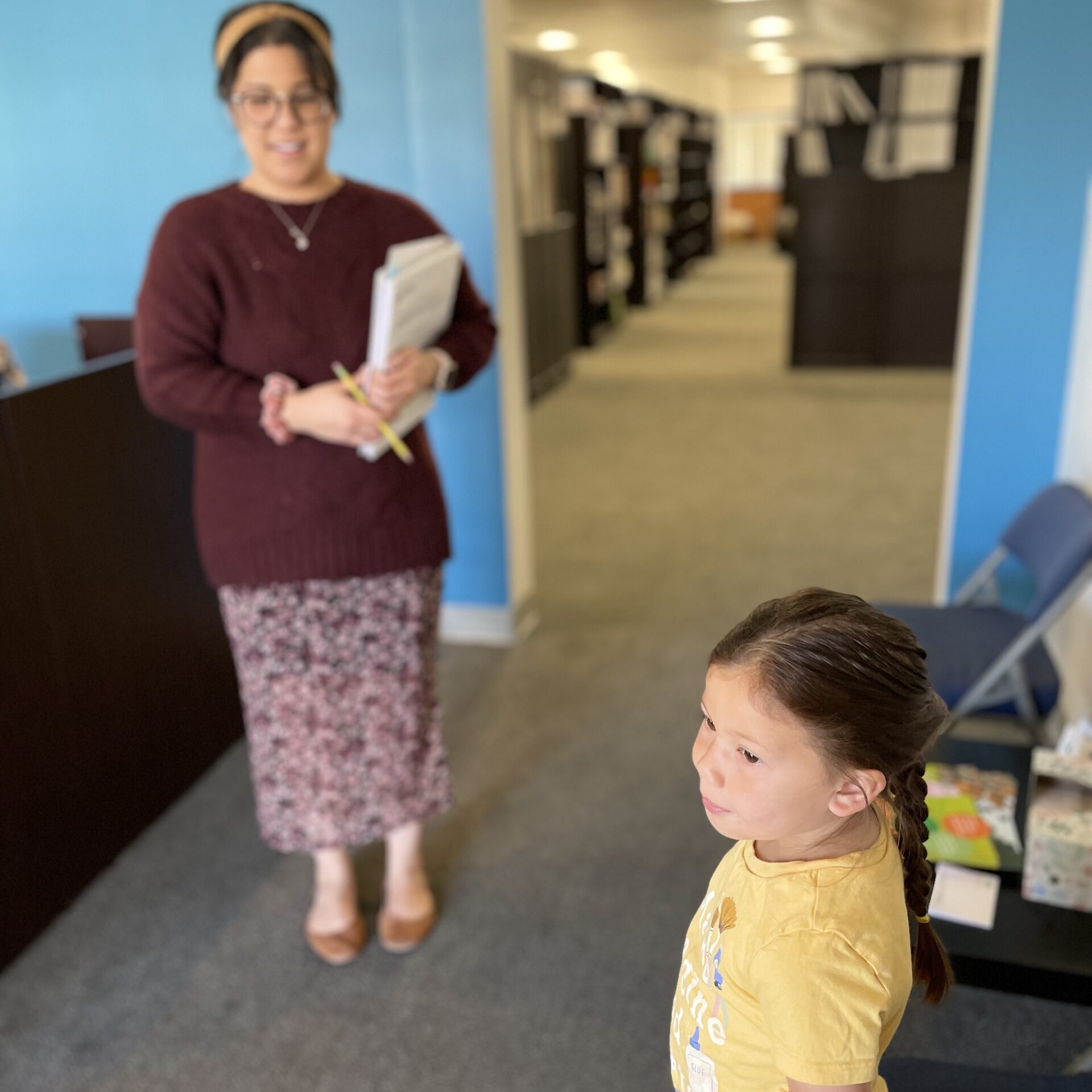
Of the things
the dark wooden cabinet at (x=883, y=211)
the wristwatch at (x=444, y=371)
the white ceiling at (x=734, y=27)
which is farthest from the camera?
the white ceiling at (x=734, y=27)

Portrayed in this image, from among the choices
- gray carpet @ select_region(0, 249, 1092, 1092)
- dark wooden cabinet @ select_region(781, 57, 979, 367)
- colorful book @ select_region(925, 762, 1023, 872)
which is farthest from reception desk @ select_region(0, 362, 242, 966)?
dark wooden cabinet @ select_region(781, 57, 979, 367)

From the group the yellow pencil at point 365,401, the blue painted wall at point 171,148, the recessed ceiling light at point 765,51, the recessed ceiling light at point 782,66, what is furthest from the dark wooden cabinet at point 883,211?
the recessed ceiling light at point 782,66

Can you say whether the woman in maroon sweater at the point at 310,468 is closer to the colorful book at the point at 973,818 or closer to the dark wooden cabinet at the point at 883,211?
the colorful book at the point at 973,818

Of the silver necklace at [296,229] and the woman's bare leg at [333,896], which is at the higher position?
the silver necklace at [296,229]

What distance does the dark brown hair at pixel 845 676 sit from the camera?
92 centimetres

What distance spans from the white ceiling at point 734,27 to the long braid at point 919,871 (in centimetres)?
933

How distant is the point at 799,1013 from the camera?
922 mm

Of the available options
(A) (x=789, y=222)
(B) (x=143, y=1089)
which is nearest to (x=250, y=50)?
(B) (x=143, y=1089)

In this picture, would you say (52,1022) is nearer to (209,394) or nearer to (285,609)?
(285,609)

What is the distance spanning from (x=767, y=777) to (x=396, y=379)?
44.7 inches

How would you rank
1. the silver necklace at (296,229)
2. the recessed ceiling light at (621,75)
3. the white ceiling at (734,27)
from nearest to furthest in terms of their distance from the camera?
1. the silver necklace at (296,229)
2. the white ceiling at (734,27)
3. the recessed ceiling light at (621,75)

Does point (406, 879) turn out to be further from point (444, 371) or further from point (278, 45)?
point (278, 45)

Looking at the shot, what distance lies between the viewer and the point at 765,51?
14500mm

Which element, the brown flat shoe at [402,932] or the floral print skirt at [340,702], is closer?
the floral print skirt at [340,702]
